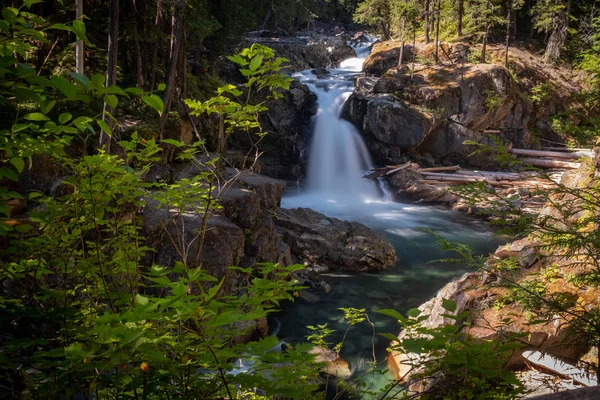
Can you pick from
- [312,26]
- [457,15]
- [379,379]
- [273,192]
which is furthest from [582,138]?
[312,26]

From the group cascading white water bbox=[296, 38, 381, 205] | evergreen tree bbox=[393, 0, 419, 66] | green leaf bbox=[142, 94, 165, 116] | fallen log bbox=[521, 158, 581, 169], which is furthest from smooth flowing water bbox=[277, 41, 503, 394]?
fallen log bbox=[521, 158, 581, 169]

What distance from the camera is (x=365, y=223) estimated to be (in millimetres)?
15844

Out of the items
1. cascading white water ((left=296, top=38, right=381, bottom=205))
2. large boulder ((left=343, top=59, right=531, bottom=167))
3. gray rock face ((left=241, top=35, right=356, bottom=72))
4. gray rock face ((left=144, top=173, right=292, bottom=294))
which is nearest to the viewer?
gray rock face ((left=144, top=173, right=292, bottom=294))

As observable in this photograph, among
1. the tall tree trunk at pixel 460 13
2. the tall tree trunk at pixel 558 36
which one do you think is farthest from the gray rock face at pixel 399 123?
the tall tree trunk at pixel 558 36

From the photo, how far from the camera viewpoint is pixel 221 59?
2320 centimetres

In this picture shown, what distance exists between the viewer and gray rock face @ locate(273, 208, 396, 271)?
36.8ft

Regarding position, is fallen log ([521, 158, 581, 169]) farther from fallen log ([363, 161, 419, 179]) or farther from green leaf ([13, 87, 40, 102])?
green leaf ([13, 87, 40, 102])

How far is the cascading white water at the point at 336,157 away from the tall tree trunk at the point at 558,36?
14935 mm

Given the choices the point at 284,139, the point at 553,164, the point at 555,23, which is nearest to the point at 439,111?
the point at 553,164

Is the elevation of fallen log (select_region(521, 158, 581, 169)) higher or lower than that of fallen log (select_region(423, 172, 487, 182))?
higher

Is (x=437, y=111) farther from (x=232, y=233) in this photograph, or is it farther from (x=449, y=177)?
(x=232, y=233)

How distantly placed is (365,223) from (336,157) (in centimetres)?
661

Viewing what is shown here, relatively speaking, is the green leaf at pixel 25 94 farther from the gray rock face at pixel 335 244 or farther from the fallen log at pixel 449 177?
the fallen log at pixel 449 177

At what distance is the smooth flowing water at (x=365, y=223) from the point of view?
8641 mm
